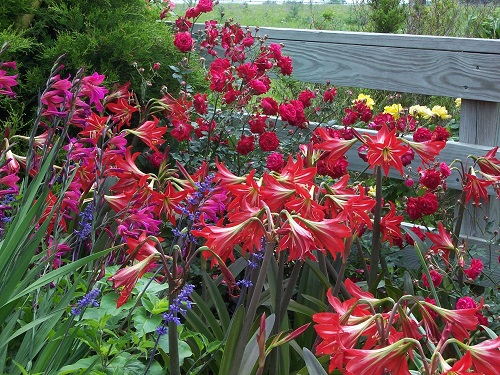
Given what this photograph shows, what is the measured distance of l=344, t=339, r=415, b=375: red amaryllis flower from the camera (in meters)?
1.26

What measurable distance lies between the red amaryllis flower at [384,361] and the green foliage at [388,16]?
23.7ft

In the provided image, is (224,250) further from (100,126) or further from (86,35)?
(86,35)

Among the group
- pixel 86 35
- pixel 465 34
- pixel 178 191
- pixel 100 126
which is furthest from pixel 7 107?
pixel 465 34

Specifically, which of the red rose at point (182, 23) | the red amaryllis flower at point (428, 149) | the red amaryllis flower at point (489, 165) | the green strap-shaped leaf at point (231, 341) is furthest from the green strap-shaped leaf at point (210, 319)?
the red rose at point (182, 23)

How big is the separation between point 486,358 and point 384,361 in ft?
0.65

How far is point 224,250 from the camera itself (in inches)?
61.9

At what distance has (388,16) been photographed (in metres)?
8.07

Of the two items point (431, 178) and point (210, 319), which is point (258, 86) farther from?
A: point (210, 319)

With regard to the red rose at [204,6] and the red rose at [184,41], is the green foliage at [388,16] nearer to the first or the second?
the red rose at [204,6]

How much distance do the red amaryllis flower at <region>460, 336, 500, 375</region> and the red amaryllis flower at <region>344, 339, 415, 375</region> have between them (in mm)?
131

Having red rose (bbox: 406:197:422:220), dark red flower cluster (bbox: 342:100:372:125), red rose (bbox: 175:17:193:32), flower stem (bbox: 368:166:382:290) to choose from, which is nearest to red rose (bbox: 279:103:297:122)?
dark red flower cluster (bbox: 342:100:372:125)

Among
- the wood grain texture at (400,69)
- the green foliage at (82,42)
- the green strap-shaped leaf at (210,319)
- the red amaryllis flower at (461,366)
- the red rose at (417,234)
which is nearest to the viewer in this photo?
the red amaryllis flower at (461,366)

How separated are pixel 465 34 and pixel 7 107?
21.4 feet

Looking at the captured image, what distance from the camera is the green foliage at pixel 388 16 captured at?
→ 8094mm
